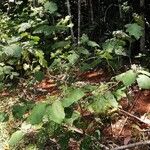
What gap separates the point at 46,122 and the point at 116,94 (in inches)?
25.2

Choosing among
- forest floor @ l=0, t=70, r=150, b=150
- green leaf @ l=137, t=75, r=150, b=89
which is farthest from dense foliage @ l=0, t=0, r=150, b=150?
forest floor @ l=0, t=70, r=150, b=150

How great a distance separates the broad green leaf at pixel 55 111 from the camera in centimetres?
199

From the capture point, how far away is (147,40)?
248 inches

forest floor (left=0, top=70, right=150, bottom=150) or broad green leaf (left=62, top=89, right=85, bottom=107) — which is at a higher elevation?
broad green leaf (left=62, top=89, right=85, bottom=107)

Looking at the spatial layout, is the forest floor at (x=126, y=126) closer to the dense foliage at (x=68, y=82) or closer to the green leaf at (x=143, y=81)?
the dense foliage at (x=68, y=82)

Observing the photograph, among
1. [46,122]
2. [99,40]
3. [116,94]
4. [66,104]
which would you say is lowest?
[99,40]

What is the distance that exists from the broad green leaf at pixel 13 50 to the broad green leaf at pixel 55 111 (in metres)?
0.56

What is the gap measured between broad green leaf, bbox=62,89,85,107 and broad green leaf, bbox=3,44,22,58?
521mm

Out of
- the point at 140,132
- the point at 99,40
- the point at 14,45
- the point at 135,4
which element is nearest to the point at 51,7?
the point at 14,45

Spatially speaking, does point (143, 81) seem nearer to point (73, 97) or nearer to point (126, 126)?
point (73, 97)

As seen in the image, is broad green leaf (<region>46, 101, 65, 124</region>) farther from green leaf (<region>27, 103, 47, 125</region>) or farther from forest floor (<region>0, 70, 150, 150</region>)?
forest floor (<region>0, 70, 150, 150</region>)

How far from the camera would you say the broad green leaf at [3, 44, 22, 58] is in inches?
95.3

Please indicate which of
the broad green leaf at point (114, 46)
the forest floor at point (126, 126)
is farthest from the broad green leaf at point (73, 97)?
the forest floor at point (126, 126)

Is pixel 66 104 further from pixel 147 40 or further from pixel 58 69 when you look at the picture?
pixel 147 40
